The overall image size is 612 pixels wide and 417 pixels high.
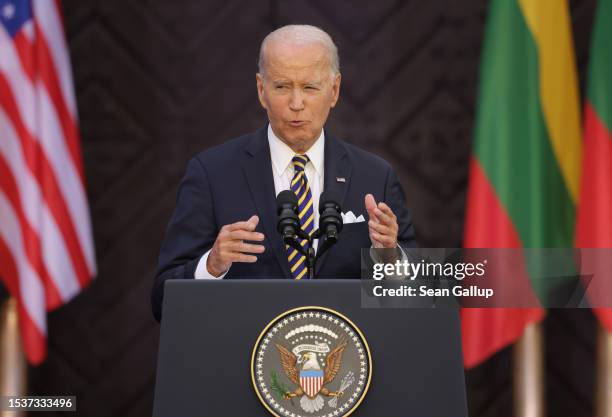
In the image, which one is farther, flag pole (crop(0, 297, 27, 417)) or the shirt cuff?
flag pole (crop(0, 297, 27, 417))

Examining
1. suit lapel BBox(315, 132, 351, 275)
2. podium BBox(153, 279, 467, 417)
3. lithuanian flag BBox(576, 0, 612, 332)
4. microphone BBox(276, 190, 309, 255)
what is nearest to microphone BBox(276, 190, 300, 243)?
microphone BBox(276, 190, 309, 255)

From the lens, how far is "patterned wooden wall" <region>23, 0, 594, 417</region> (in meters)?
4.63

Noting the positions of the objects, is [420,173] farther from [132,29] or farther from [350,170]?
[350,170]

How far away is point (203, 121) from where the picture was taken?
468 cm

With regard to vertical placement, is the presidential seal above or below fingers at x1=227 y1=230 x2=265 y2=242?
below

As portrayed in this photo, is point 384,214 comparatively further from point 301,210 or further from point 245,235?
point 301,210

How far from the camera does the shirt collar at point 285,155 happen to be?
271 centimetres

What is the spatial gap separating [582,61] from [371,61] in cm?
112

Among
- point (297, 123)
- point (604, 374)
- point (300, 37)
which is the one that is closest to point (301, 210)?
point (297, 123)

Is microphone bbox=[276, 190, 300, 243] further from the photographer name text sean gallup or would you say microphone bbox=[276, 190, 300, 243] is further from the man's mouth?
the man's mouth

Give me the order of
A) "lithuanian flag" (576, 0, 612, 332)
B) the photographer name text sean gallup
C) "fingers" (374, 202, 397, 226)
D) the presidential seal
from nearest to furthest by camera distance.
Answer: the presidential seal → the photographer name text sean gallup → "fingers" (374, 202, 397, 226) → "lithuanian flag" (576, 0, 612, 332)

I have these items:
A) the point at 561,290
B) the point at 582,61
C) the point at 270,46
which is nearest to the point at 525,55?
the point at 582,61

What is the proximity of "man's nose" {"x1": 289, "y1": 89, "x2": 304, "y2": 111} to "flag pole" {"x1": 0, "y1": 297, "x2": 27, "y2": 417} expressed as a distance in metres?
2.31

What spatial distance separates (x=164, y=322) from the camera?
6.27 ft
